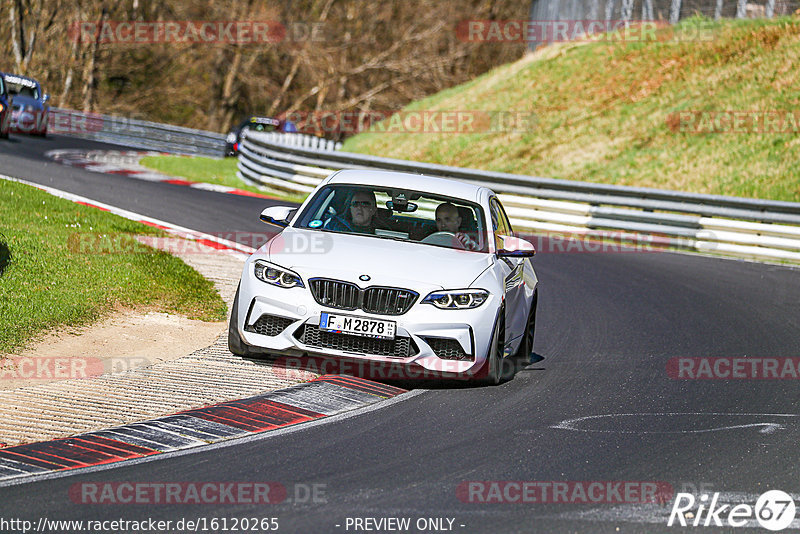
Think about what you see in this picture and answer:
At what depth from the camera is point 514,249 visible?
28.9 ft

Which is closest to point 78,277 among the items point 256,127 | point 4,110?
point 4,110

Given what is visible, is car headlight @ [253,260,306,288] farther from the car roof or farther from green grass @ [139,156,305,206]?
green grass @ [139,156,305,206]

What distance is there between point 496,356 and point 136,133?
33.2m

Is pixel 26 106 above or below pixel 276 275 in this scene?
above

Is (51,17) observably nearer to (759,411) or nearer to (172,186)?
(172,186)

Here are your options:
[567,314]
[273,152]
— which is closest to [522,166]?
[273,152]

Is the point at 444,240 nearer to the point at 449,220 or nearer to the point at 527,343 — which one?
the point at 449,220

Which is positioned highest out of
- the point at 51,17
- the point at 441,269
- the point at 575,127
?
the point at 51,17

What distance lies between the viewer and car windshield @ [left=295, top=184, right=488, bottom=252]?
891 cm

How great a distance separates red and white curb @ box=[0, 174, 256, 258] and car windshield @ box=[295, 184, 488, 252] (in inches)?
202

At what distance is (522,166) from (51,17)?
109 ft

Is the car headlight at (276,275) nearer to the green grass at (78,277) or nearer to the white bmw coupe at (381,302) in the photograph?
the white bmw coupe at (381,302)

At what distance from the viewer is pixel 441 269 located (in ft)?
26.6

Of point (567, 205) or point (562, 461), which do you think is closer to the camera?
A: point (562, 461)
